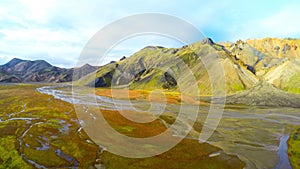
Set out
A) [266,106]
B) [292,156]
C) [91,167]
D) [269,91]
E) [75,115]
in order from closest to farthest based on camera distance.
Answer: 1. [91,167]
2. [292,156]
3. [75,115]
4. [266,106]
5. [269,91]

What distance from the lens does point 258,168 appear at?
1588 inches

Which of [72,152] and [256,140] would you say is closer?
[72,152]

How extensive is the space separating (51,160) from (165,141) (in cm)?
2442

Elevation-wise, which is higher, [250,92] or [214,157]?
[250,92]

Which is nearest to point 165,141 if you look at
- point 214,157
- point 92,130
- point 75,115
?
point 214,157

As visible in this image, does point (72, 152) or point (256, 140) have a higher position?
point (256, 140)

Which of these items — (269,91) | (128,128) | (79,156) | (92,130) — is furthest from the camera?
(269,91)

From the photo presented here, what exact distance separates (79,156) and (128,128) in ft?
83.0

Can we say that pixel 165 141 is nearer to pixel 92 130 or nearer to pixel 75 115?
pixel 92 130

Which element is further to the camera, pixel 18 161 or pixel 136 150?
pixel 136 150

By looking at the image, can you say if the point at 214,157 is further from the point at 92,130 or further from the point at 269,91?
the point at 269,91

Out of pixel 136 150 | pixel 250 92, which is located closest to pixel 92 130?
pixel 136 150

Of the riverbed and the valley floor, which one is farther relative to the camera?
the riverbed

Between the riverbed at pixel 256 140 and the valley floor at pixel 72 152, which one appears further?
the riverbed at pixel 256 140
